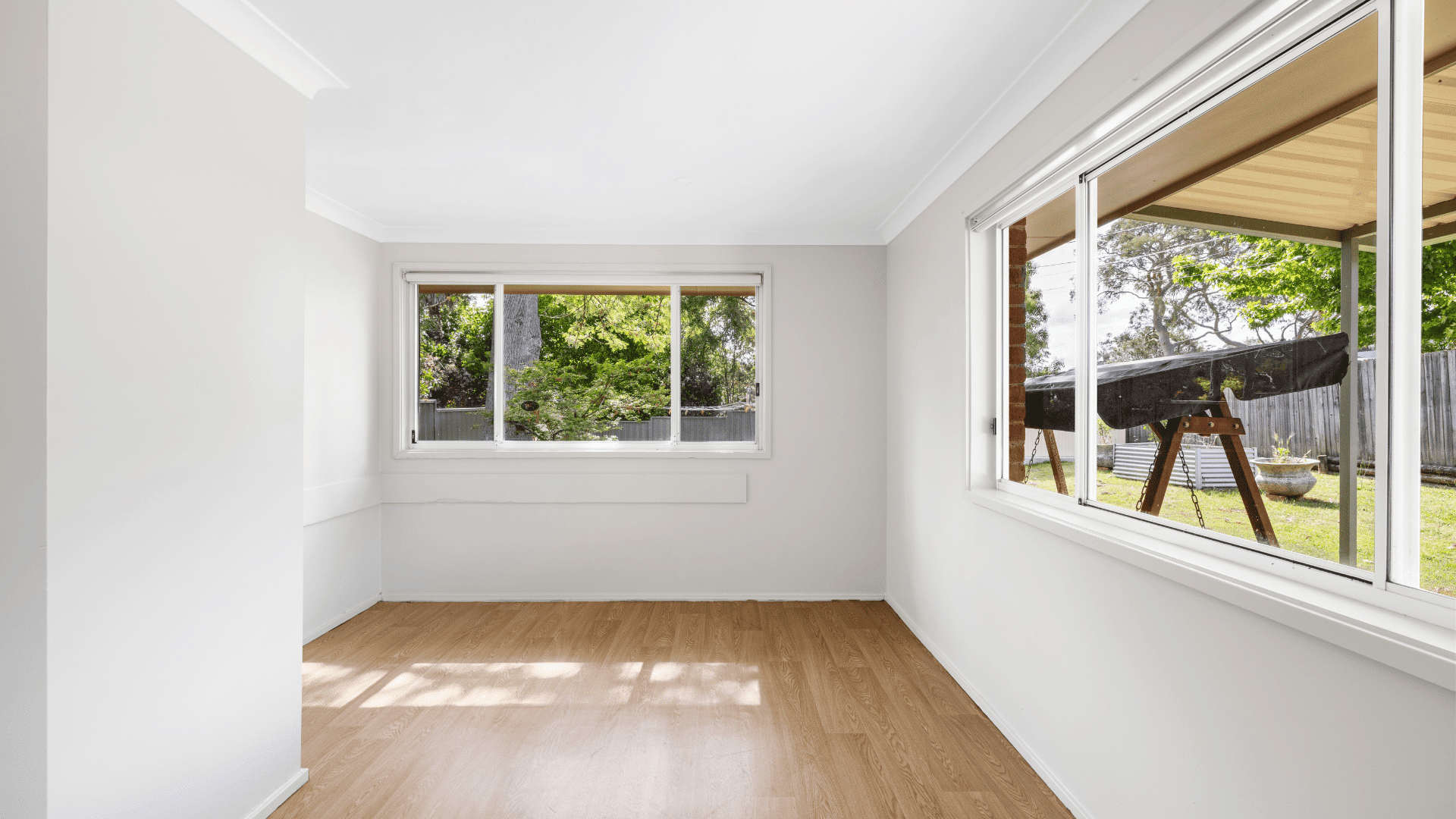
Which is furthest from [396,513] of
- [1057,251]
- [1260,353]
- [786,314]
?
[1260,353]

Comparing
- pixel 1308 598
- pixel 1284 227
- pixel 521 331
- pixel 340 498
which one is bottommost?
pixel 340 498

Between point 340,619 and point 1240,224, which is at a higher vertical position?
point 1240,224

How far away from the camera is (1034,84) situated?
88.9 inches

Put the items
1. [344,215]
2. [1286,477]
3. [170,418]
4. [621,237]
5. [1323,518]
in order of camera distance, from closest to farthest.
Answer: [1323,518] → [1286,477] → [170,418] → [344,215] → [621,237]

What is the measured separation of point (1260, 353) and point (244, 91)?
2840 millimetres

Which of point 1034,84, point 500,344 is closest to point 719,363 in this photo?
point 500,344

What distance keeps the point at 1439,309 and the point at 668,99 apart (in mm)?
2207

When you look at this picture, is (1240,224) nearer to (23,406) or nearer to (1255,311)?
(1255,311)

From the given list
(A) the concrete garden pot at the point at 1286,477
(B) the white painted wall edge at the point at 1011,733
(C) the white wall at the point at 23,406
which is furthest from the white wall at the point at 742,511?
(C) the white wall at the point at 23,406

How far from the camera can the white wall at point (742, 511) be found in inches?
170

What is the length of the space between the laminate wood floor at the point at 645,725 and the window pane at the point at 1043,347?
3.56 feet

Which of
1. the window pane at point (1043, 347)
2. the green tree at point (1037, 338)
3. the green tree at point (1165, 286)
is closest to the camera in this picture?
the green tree at point (1165, 286)

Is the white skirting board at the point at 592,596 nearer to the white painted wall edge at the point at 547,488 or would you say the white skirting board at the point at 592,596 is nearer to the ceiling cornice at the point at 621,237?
the white painted wall edge at the point at 547,488

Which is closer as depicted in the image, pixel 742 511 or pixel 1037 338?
pixel 1037 338
